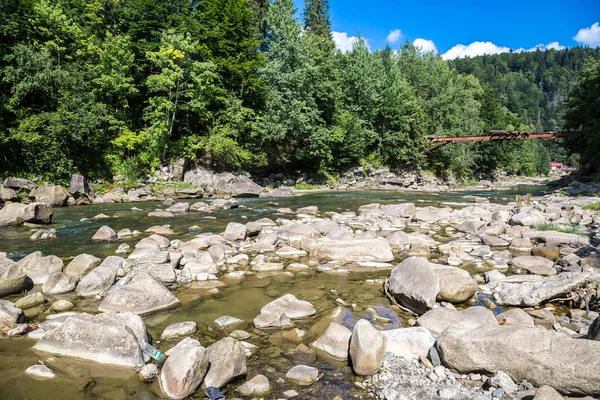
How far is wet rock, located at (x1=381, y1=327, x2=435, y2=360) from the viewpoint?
4.31m

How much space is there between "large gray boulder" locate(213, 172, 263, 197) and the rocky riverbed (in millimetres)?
15432

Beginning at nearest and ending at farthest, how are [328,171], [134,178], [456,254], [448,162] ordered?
1. [456,254]
2. [134,178]
3. [328,171]
4. [448,162]

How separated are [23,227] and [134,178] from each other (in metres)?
13.4

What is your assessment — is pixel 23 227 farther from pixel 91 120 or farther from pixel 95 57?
pixel 95 57

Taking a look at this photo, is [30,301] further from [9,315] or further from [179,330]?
[179,330]

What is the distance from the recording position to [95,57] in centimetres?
2917

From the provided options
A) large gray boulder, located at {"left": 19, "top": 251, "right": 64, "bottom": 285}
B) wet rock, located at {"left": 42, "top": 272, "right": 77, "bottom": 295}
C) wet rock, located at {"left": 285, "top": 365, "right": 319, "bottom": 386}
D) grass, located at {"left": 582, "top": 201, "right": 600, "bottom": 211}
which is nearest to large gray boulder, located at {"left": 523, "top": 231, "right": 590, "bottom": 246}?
grass, located at {"left": 582, "top": 201, "right": 600, "bottom": 211}

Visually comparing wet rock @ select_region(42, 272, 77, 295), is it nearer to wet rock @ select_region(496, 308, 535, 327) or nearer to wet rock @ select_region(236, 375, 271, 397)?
wet rock @ select_region(236, 375, 271, 397)

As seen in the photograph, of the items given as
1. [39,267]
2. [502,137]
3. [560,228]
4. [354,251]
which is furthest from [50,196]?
[502,137]

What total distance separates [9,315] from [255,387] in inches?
158

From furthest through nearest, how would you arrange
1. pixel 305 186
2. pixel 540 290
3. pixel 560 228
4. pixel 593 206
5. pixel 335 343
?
pixel 305 186 < pixel 593 206 < pixel 560 228 < pixel 540 290 < pixel 335 343

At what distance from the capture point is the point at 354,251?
8.90m

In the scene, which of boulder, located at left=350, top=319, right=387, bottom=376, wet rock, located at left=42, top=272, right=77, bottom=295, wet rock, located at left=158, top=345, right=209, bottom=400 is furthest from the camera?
wet rock, located at left=42, top=272, right=77, bottom=295

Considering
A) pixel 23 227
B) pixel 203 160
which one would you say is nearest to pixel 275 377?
pixel 23 227
